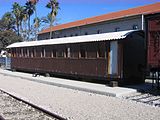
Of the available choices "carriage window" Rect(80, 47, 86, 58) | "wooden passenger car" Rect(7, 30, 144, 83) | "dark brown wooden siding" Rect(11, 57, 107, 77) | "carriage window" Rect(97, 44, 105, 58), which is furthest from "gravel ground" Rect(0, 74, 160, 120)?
"carriage window" Rect(80, 47, 86, 58)

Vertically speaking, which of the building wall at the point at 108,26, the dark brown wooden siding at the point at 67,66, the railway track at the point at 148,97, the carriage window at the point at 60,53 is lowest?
the railway track at the point at 148,97

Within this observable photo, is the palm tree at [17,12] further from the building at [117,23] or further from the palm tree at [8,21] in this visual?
the building at [117,23]

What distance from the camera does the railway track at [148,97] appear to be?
12.0 metres

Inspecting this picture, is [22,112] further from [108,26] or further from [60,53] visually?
[108,26]

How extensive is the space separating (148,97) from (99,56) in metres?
6.25

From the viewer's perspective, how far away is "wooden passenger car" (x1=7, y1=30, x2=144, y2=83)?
1759 centimetres

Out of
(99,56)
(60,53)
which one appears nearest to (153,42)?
(99,56)

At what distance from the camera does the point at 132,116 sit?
962 cm

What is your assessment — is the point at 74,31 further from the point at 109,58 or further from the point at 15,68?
the point at 109,58

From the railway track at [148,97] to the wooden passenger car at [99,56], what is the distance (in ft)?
9.34

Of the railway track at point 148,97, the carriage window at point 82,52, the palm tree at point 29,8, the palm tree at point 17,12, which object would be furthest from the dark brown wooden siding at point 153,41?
the palm tree at point 17,12

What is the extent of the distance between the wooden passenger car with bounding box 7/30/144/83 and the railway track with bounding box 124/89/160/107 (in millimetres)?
2845

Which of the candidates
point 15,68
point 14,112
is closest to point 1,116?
point 14,112

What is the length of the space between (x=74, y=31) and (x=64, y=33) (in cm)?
355
